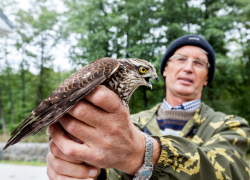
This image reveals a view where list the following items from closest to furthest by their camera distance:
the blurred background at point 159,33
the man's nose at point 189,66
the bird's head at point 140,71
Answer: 1. the bird's head at point 140,71
2. the man's nose at point 189,66
3. the blurred background at point 159,33

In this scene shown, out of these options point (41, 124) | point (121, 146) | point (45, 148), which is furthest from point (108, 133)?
point (45, 148)

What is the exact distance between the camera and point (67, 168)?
172 cm

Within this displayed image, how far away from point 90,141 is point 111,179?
3.61 feet

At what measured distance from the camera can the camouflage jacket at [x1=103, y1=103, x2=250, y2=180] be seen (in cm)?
174

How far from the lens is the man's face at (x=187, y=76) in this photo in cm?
346

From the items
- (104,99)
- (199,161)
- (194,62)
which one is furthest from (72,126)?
(194,62)

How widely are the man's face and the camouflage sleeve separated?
1183 millimetres

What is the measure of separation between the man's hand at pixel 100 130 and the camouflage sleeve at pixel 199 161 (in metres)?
0.38

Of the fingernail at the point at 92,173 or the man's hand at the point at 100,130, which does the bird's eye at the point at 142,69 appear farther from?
the fingernail at the point at 92,173

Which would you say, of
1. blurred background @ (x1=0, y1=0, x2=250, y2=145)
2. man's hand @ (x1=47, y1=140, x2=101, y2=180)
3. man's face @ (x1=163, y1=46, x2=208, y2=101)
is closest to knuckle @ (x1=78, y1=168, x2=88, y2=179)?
man's hand @ (x1=47, y1=140, x2=101, y2=180)

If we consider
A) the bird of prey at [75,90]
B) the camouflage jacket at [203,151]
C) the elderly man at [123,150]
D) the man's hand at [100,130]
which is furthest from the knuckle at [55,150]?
the camouflage jacket at [203,151]

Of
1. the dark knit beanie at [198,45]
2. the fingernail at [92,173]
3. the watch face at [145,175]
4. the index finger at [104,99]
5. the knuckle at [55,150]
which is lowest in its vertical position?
the fingernail at [92,173]

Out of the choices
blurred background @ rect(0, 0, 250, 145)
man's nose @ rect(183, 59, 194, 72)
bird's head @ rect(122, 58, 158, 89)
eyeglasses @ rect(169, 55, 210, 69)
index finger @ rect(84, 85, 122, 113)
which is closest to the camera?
index finger @ rect(84, 85, 122, 113)

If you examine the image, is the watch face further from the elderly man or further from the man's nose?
the man's nose
